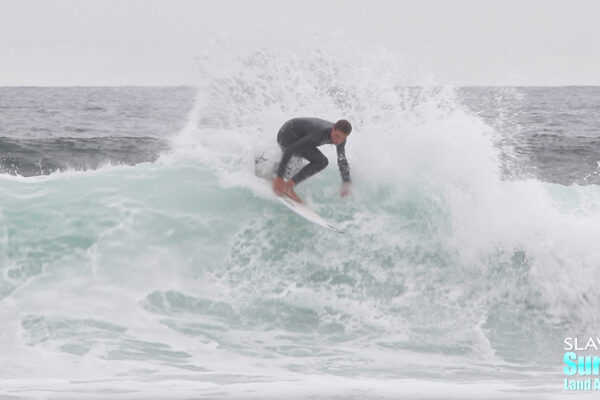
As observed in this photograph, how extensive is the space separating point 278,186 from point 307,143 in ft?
2.45

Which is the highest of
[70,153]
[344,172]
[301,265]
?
[70,153]

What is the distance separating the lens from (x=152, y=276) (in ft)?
27.2

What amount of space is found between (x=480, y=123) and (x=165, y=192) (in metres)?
4.55

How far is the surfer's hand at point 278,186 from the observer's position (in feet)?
28.6

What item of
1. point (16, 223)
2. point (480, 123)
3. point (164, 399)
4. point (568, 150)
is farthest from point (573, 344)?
point (568, 150)

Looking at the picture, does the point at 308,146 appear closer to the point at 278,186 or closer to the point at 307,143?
the point at 307,143

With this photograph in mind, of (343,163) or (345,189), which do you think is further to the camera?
(345,189)

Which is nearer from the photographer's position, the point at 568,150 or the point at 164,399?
the point at 164,399

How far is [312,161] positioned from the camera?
8516 millimetres

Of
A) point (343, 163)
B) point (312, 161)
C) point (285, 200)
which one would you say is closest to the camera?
point (312, 161)

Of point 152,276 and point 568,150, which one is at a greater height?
point 568,150

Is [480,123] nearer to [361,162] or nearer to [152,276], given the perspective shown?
[361,162]

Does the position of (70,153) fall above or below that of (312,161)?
above

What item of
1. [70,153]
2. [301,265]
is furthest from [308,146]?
[70,153]
